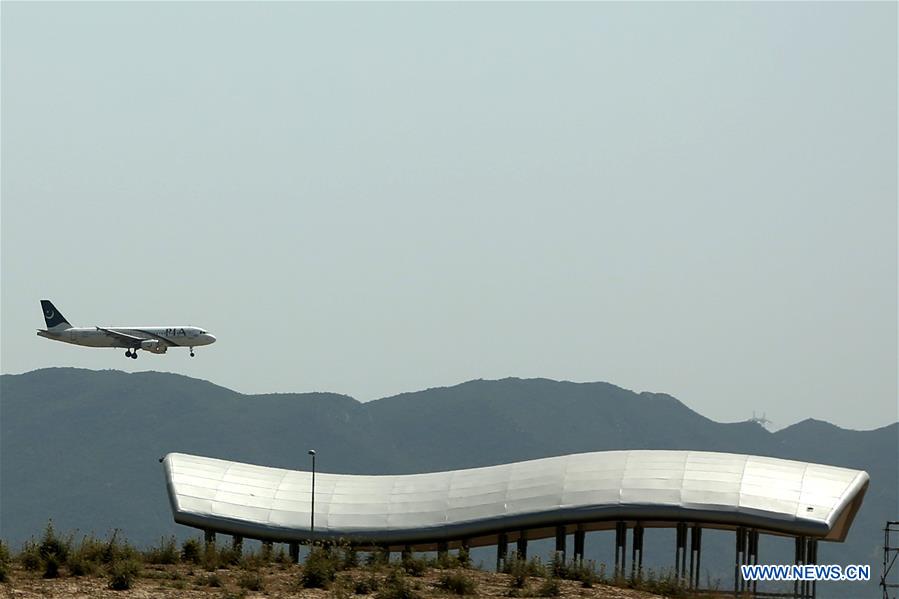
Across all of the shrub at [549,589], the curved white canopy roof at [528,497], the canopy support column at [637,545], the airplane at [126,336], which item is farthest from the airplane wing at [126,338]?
the shrub at [549,589]

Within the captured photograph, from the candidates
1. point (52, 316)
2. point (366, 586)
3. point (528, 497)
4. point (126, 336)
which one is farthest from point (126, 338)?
point (366, 586)

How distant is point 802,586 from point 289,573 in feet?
98.8

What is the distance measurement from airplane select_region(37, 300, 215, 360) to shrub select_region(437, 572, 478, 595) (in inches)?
3948

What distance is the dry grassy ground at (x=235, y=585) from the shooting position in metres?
40.2

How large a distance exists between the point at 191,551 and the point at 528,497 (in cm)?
2729

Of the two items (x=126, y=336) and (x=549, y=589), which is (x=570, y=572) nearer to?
(x=549, y=589)

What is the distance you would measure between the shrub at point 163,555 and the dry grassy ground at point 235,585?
714 millimetres

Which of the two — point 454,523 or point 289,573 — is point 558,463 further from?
point 289,573

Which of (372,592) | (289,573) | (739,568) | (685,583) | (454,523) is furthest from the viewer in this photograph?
(454,523)

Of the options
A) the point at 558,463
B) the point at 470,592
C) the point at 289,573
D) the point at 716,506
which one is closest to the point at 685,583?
the point at 470,592

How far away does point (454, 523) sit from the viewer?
73500 mm

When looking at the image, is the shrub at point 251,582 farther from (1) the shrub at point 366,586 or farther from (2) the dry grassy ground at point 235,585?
(1) the shrub at point 366,586

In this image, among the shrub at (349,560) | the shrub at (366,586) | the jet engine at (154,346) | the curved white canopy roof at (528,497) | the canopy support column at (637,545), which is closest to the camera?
the shrub at (366,586)

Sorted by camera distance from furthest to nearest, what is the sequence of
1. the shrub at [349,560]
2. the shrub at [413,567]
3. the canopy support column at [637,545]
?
the canopy support column at [637,545] < the shrub at [349,560] < the shrub at [413,567]
